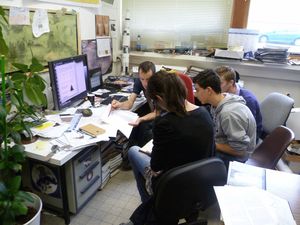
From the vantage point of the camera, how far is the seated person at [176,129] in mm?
1262

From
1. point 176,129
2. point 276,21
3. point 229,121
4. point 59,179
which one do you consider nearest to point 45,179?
point 59,179

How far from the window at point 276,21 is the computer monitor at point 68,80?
6.72 feet

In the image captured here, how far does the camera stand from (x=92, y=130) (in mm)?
1743

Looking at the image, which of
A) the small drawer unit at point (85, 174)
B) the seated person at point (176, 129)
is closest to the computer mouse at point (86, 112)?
the small drawer unit at point (85, 174)

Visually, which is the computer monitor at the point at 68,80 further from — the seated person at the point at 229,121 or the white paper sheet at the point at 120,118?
the seated person at the point at 229,121

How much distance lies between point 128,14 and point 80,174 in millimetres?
2184

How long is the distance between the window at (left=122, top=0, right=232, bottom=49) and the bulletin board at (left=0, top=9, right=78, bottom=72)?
117cm

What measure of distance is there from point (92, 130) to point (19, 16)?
0.90 metres

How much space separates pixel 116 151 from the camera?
238cm

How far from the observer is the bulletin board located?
5.66 feet

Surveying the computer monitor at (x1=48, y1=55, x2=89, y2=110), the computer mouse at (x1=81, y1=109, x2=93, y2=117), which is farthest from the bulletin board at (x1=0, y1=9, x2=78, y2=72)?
the computer mouse at (x1=81, y1=109, x2=93, y2=117)

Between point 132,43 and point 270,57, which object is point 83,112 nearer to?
point 132,43

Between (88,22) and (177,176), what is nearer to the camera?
(177,176)

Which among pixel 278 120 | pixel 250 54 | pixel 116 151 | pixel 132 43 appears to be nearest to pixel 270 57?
pixel 250 54
